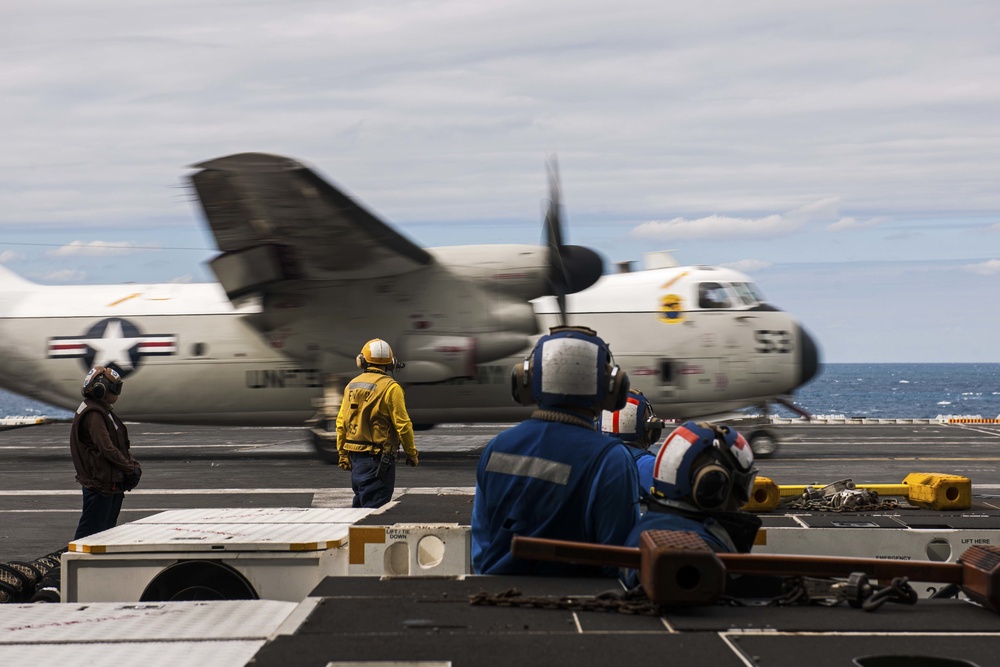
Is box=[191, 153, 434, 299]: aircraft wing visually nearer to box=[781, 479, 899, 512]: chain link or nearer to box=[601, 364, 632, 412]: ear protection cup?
box=[781, 479, 899, 512]: chain link

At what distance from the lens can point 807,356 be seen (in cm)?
2231

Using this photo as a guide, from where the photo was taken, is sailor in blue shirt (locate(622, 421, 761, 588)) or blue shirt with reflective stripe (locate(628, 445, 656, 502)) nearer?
sailor in blue shirt (locate(622, 421, 761, 588))

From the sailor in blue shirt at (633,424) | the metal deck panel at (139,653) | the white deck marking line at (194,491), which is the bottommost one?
the white deck marking line at (194,491)

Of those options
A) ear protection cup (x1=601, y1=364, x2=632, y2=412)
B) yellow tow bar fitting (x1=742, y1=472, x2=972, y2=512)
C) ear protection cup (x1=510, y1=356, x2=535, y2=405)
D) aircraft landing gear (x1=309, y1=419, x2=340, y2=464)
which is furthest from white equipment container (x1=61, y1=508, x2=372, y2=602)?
aircraft landing gear (x1=309, y1=419, x2=340, y2=464)

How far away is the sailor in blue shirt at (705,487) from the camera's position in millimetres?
4289

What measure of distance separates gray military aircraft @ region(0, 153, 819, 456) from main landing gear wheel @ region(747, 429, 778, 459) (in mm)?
48

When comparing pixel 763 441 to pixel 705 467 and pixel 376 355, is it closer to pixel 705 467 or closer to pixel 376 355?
pixel 376 355

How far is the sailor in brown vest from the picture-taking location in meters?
9.87

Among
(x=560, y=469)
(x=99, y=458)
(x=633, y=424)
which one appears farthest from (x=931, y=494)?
(x=99, y=458)

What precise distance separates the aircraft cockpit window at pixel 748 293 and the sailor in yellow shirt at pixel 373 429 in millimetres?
12517

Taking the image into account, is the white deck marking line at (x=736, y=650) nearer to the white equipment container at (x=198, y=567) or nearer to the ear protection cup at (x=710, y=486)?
the ear protection cup at (x=710, y=486)

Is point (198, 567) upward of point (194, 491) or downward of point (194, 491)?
upward

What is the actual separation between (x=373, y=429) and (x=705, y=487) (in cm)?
724

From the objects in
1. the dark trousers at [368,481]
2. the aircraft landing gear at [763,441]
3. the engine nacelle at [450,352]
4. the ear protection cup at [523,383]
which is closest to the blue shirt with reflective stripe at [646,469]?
the ear protection cup at [523,383]
